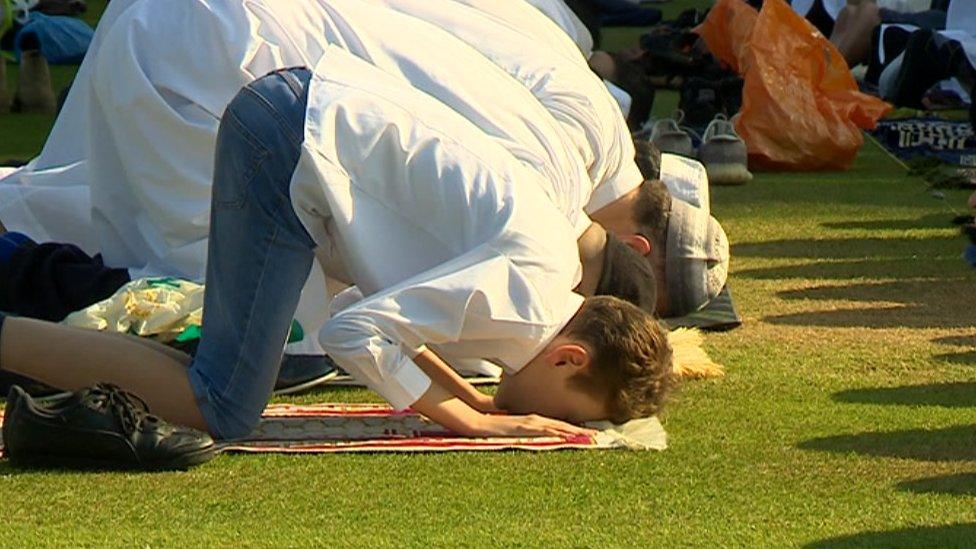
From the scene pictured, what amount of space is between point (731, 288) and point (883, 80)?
4090 mm

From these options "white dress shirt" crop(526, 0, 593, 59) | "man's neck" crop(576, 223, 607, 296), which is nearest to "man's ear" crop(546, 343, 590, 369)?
"man's neck" crop(576, 223, 607, 296)

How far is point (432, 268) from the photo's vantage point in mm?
3424

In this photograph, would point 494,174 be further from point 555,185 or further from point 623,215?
point 623,215

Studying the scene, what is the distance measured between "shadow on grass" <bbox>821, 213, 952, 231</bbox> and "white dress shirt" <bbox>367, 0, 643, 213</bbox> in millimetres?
1631

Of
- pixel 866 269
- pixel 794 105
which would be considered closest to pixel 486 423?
pixel 866 269

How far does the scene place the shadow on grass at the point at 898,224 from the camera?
22.1 feet

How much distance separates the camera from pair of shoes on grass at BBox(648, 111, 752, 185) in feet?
25.2

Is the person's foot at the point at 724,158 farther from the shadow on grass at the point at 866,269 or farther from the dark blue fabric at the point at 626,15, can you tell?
the dark blue fabric at the point at 626,15

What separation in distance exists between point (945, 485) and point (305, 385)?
1455 mm

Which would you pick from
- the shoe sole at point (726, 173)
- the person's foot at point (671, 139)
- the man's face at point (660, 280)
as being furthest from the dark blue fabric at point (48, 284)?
the shoe sole at point (726, 173)

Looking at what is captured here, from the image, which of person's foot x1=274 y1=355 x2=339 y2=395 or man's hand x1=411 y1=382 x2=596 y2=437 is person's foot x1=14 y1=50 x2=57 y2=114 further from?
man's hand x1=411 y1=382 x2=596 y2=437

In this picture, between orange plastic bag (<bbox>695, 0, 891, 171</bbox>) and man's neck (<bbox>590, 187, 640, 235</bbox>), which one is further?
orange plastic bag (<bbox>695, 0, 891, 171</bbox>)

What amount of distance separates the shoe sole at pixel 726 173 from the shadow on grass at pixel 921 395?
3.47 metres

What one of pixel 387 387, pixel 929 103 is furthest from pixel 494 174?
pixel 929 103
